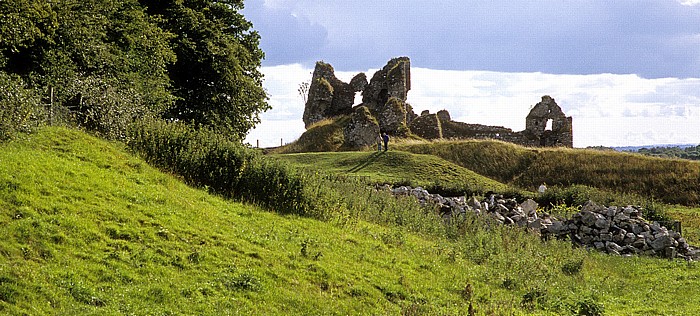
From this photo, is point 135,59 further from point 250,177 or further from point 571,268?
point 571,268

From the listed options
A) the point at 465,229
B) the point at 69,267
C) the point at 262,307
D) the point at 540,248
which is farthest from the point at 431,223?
the point at 69,267

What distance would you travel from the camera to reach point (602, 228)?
21.0 m

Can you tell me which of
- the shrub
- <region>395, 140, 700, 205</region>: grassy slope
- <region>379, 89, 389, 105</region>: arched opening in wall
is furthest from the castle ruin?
the shrub

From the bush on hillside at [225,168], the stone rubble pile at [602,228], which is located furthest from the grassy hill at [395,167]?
the bush on hillside at [225,168]

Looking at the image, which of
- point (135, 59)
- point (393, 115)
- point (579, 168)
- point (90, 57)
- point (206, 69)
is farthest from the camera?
point (393, 115)

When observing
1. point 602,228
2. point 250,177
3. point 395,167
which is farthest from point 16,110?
point 395,167

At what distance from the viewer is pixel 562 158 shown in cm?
4144

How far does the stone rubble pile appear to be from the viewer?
1983 cm

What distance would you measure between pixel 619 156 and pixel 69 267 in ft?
124

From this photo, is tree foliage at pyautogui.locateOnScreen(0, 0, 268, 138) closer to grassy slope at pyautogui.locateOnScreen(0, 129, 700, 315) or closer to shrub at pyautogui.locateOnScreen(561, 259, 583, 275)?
grassy slope at pyautogui.locateOnScreen(0, 129, 700, 315)

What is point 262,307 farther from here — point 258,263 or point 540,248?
point 540,248

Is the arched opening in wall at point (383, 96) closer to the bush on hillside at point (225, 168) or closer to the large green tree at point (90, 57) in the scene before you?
the large green tree at point (90, 57)

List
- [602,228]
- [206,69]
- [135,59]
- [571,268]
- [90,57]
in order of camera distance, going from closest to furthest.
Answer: [571,268] → [602,228] → [90,57] → [135,59] → [206,69]

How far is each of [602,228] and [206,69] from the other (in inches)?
700
